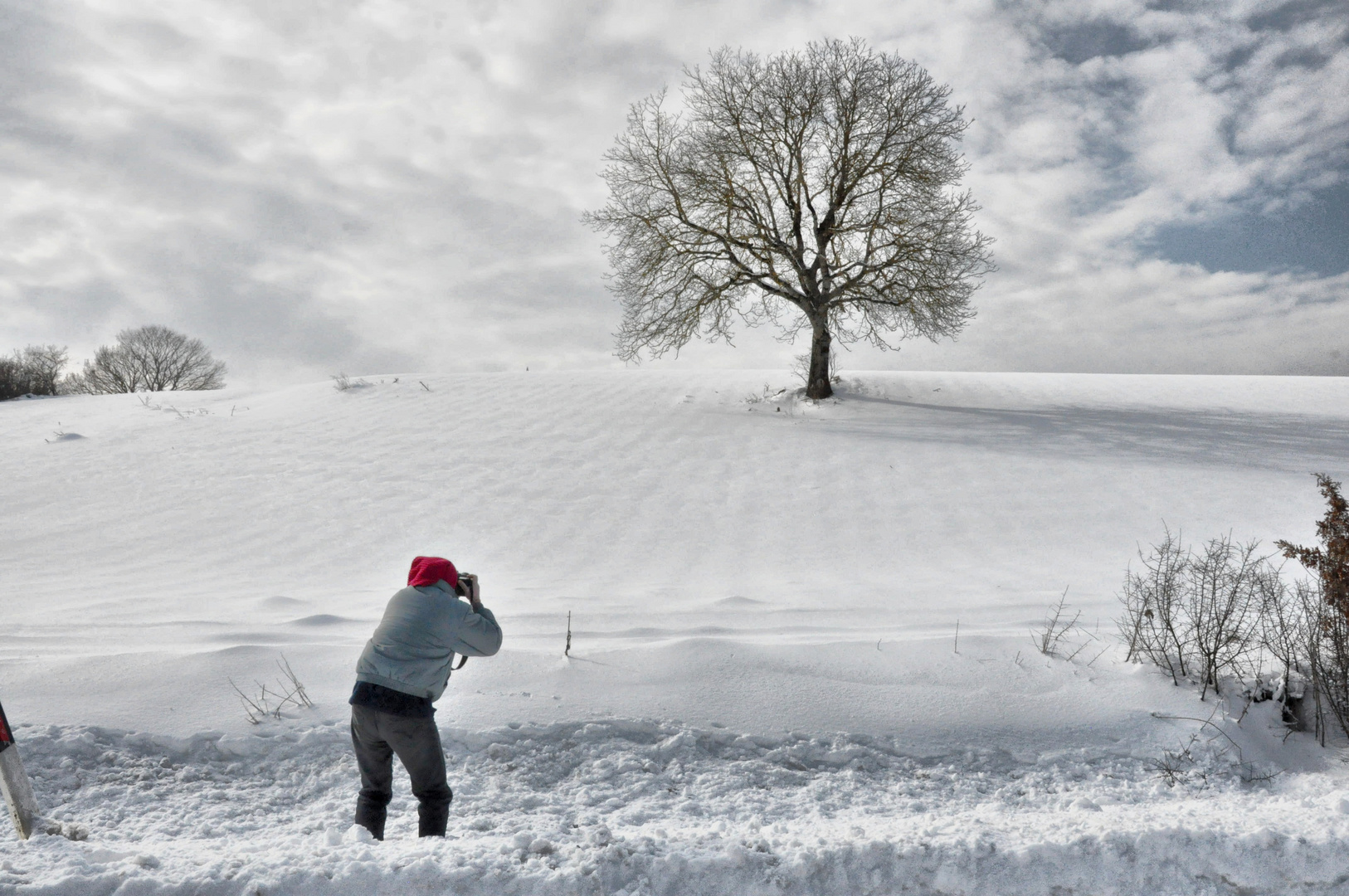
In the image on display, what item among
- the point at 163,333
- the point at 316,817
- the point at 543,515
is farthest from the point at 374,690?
the point at 163,333

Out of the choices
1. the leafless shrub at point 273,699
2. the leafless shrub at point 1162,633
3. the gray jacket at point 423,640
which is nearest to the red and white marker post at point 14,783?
the leafless shrub at point 273,699

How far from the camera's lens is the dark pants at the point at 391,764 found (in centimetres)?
327

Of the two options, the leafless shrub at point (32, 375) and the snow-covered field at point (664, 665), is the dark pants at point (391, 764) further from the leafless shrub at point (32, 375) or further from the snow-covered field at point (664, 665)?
the leafless shrub at point (32, 375)

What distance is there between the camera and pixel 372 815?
11.0ft

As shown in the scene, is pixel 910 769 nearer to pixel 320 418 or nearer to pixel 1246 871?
pixel 1246 871

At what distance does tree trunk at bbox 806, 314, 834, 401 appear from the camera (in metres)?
17.5

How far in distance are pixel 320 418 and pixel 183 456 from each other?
2.66 metres

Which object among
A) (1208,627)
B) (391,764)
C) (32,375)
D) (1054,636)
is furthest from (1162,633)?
(32,375)

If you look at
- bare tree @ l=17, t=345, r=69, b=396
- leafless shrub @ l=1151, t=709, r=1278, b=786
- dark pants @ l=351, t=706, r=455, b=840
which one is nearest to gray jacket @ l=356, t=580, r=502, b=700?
dark pants @ l=351, t=706, r=455, b=840

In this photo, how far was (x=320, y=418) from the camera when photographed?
15.0 metres

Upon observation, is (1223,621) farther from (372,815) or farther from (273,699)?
(273,699)

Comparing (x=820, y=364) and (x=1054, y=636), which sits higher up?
(x=820, y=364)

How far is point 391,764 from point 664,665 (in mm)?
2050

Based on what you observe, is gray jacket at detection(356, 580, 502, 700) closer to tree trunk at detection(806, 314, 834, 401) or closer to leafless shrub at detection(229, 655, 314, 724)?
leafless shrub at detection(229, 655, 314, 724)
